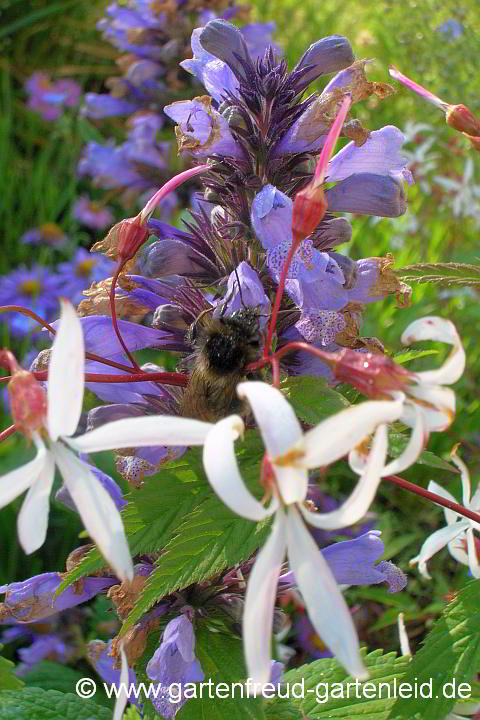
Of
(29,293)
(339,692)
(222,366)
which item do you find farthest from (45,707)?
(29,293)

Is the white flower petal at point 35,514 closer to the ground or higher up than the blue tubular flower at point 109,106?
higher up

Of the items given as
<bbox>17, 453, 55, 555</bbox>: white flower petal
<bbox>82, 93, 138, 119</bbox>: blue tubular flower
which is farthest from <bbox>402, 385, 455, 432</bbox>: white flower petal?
<bbox>82, 93, 138, 119</bbox>: blue tubular flower

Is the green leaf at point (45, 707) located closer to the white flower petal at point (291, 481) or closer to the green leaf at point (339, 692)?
the green leaf at point (339, 692)

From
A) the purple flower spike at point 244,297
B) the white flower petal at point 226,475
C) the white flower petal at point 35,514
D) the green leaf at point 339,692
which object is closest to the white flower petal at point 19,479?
the white flower petal at point 35,514

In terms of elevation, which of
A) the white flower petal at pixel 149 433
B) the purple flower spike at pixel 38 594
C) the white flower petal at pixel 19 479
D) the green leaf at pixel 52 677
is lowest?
the green leaf at pixel 52 677

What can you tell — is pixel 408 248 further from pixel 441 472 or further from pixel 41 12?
pixel 41 12

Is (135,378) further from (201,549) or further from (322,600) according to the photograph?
(322,600)
